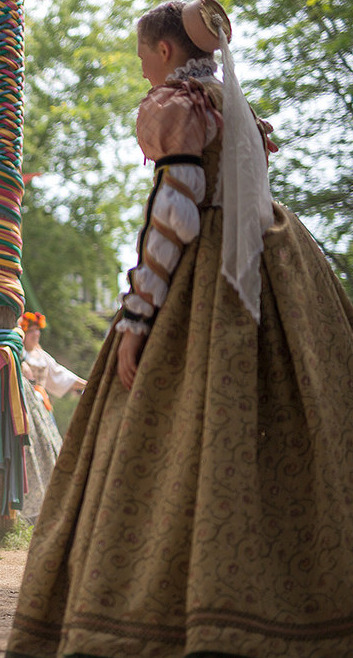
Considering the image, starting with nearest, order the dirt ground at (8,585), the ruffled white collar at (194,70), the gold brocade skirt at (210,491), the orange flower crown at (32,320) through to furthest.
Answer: the gold brocade skirt at (210,491)
the ruffled white collar at (194,70)
the dirt ground at (8,585)
the orange flower crown at (32,320)

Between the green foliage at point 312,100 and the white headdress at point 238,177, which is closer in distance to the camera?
the white headdress at point 238,177

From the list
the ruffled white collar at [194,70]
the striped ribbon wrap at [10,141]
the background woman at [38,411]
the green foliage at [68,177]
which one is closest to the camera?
the ruffled white collar at [194,70]

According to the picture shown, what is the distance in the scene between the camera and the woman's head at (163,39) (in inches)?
102

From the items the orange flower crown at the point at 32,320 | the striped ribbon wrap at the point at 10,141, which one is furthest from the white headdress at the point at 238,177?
the orange flower crown at the point at 32,320

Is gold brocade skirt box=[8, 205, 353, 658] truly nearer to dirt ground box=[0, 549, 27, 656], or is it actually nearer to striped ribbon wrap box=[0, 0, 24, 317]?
dirt ground box=[0, 549, 27, 656]

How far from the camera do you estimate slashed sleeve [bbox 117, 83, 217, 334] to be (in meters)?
2.39

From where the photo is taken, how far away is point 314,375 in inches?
91.3

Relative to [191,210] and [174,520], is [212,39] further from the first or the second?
[174,520]

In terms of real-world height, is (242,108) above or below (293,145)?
below

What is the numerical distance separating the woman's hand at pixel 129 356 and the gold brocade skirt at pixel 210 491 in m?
0.05

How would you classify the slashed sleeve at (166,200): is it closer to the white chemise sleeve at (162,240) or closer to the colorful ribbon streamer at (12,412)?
the white chemise sleeve at (162,240)

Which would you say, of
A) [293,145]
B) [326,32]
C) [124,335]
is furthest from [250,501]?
[326,32]

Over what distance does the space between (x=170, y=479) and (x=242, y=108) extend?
1088mm

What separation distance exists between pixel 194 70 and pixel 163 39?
13 cm
